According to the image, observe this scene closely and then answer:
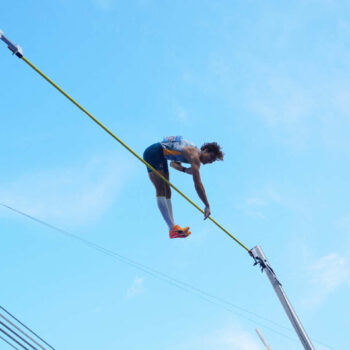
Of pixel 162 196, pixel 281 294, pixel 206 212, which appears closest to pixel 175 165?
pixel 162 196

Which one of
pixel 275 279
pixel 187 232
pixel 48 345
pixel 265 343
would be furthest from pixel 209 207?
pixel 265 343

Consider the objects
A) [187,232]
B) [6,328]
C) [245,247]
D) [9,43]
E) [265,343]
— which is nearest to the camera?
[9,43]

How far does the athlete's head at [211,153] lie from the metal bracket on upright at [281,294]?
58.5 inches

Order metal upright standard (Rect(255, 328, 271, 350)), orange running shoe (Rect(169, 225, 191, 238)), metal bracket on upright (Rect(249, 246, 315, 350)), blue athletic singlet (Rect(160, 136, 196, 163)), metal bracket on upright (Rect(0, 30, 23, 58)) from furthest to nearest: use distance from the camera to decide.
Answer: metal upright standard (Rect(255, 328, 271, 350)) < blue athletic singlet (Rect(160, 136, 196, 163)) < orange running shoe (Rect(169, 225, 191, 238)) < metal bracket on upright (Rect(249, 246, 315, 350)) < metal bracket on upright (Rect(0, 30, 23, 58))

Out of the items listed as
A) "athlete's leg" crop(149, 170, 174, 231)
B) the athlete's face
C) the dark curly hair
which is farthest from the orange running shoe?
the dark curly hair

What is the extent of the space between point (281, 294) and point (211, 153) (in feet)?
7.19

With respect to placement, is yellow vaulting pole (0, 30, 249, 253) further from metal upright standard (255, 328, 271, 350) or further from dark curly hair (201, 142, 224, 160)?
metal upright standard (255, 328, 271, 350)

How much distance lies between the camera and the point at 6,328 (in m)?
5.71

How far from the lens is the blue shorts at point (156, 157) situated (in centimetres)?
695

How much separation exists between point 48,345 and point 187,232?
2.29 metres

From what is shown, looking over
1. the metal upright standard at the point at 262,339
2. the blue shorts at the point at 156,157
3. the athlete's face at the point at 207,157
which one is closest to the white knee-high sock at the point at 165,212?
the blue shorts at the point at 156,157

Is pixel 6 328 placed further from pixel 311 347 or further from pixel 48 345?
pixel 311 347

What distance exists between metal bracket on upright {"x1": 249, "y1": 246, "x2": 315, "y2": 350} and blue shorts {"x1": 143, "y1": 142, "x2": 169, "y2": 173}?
1810 mm

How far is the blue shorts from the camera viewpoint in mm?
6945
